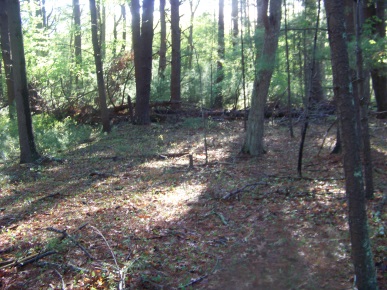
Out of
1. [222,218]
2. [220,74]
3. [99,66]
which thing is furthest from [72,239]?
[220,74]

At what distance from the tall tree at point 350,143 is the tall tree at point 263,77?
7126 millimetres

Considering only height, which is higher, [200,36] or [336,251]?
[200,36]

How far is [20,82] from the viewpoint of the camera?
1332cm

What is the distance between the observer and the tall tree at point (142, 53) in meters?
19.5

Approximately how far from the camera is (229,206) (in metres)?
8.48

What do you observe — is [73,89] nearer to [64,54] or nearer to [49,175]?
[64,54]

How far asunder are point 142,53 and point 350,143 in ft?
53.6

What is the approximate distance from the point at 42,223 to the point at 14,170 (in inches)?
235

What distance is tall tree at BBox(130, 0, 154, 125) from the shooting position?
19.5m

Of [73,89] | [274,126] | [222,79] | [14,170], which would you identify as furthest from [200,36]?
[14,170]

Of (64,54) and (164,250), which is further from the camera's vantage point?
(64,54)

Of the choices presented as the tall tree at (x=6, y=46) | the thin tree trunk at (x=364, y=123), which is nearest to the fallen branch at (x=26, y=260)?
the thin tree trunk at (x=364, y=123)

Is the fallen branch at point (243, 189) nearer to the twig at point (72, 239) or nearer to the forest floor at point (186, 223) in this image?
the forest floor at point (186, 223)

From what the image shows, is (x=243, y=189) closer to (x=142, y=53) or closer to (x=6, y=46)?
(x=142, y=53)
